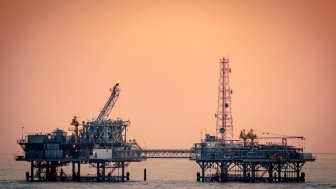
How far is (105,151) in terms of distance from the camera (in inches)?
7283

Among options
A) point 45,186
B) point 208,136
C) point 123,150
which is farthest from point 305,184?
point 45,186

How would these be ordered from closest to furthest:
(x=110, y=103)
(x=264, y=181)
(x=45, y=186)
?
1. (x=45, y=186)
2. (x=264, y=181)
3. (x=110, y=103)

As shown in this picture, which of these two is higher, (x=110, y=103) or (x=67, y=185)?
(x=110, y=103)

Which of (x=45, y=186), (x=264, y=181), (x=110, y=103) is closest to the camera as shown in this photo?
(x=45, y=186)

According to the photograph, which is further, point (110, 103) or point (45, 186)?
point (110, 103)

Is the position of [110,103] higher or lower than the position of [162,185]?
higher

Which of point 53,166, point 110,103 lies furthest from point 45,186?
point 110,103

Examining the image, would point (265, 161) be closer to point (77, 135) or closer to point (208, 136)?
point (208, 136)

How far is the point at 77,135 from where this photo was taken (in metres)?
190

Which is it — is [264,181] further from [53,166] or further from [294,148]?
[53,166]

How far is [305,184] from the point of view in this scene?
179 metres

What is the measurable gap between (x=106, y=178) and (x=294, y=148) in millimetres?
35791

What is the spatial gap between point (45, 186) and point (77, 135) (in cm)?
1846

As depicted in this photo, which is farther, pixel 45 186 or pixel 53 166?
pixel 53 166
